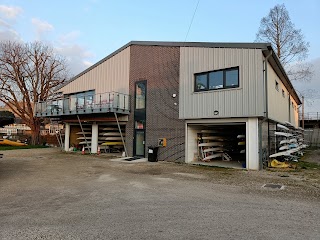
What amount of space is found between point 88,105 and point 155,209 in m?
12.8

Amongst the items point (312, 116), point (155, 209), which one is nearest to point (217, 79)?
point (155, 209)

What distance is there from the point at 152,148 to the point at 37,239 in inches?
406

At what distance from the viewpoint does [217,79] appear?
1227 cm

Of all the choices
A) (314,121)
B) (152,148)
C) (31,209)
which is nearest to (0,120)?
(31,209)

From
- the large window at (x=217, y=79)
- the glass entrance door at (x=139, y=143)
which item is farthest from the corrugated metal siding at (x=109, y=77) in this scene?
the large window at (x=217, y=79)

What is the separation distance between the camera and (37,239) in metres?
3.64

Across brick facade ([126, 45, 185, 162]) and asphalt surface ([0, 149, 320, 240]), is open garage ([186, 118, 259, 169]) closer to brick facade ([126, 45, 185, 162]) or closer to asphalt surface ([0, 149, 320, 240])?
brick facade ([126, 45, 185, 162])

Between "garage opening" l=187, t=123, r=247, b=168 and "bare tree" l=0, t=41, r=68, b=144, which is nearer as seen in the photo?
"garage opening" l=187, t=123, r=247, b=168

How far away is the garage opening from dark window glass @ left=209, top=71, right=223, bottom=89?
2.45m

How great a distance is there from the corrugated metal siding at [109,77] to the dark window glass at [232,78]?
7.22m

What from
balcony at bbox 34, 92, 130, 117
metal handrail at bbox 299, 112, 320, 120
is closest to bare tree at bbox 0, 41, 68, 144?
balcony at bbox 34, 92, 130, 117

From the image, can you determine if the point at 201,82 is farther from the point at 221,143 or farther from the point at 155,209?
the point at 155,209

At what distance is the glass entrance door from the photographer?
15258 millimetres

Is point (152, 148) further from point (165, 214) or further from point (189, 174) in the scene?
point (165, 214)
